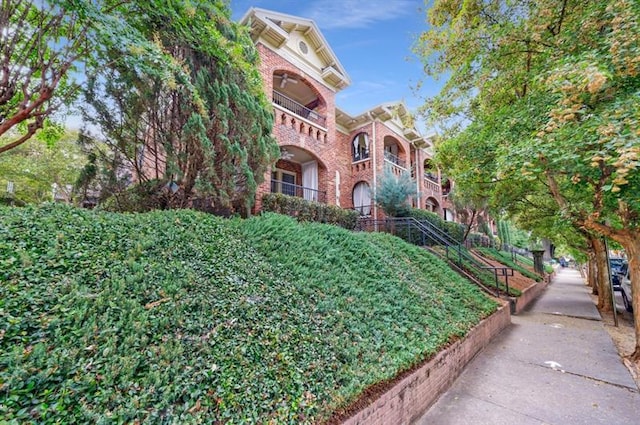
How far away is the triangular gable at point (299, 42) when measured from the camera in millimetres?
8727

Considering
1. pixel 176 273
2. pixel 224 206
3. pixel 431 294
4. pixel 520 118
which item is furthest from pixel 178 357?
pixel 520 118

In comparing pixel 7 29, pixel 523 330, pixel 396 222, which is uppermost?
pixel 7 29

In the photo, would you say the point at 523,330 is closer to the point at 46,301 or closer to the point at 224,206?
the point at 224,206

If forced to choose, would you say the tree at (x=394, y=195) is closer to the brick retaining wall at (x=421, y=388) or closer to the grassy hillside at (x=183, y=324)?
the brick retaining wall at (x=421, y=388)

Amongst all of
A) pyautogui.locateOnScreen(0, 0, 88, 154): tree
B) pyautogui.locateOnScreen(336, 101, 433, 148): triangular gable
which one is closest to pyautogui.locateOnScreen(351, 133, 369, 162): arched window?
pyautogui.locateOnScreen(336, 101, 433, 148): triangular gable

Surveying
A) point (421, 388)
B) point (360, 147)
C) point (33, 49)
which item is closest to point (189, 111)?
point (33, 49)

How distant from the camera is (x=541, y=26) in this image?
4.65 m

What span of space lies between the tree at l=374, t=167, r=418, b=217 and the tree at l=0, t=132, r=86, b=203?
12156 mm

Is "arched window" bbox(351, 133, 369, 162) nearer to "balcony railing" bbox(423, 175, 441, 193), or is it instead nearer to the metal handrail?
the metal handrail

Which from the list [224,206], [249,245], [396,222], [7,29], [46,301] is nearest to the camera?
[46,301]

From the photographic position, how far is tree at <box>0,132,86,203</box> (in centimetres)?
1070

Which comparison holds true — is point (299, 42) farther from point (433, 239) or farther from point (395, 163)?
point (433, 239)

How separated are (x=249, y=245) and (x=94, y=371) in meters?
2.45

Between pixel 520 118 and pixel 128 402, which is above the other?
pixel 520 118
